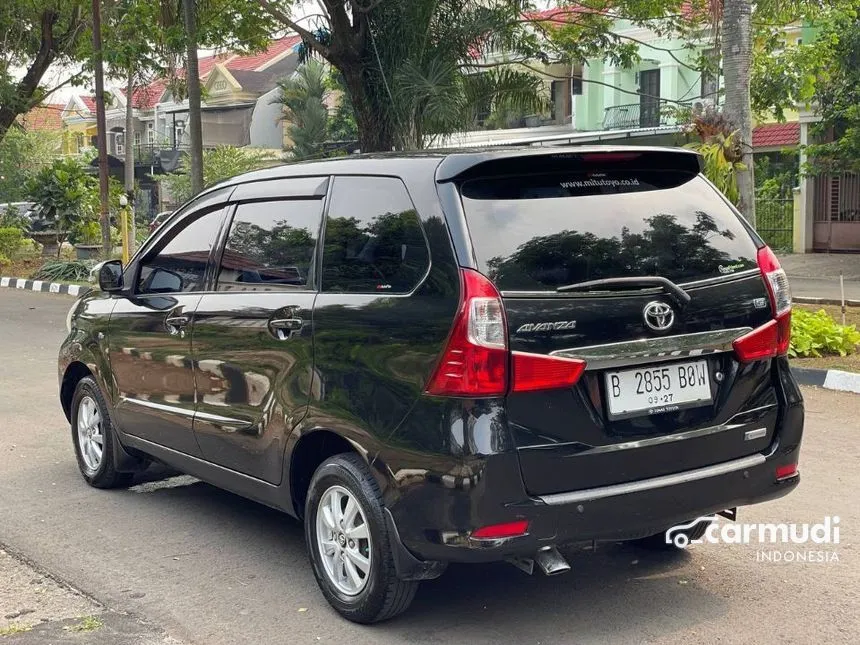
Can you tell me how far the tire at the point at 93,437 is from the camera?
582 centimetres

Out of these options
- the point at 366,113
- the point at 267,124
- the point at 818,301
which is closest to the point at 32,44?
the point at 366,113

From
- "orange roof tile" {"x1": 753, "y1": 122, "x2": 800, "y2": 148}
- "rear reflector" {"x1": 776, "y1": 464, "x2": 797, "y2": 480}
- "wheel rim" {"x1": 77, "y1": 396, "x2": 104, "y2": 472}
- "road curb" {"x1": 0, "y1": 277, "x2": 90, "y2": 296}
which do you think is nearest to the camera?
"rear reflector" {"x1": 776, "y1": 464, "x2": 797, "y2": 480}

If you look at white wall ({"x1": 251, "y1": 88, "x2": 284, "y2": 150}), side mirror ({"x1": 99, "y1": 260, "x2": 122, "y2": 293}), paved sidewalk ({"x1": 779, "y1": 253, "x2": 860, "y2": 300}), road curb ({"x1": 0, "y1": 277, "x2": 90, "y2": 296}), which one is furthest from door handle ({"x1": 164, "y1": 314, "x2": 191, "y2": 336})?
white wall ({"x1": 251, "y1": 88, "x2": 284, "y2": 150})

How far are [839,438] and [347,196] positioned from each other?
14.0 ft

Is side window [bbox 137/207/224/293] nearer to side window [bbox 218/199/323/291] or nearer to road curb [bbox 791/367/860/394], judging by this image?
side window [bbox 218/199/323/291]

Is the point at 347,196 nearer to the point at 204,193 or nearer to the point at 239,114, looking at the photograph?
the point at 204,193

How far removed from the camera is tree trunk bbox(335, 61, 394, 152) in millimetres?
15008

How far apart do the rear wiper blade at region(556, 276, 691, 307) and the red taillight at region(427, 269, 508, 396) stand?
0.27 metres

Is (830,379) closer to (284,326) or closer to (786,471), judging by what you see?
(786,471)

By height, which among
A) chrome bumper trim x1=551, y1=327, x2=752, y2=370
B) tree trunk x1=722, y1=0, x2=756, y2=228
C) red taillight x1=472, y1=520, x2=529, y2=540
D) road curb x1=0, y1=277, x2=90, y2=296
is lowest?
red taillight x1=472, y1=520, x2=529, y2=540

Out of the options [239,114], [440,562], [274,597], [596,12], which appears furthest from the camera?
[239,114]

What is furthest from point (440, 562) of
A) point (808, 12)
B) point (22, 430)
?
point (808, 12)

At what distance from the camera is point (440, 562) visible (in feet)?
12.0

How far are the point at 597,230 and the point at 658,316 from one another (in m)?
0.37
